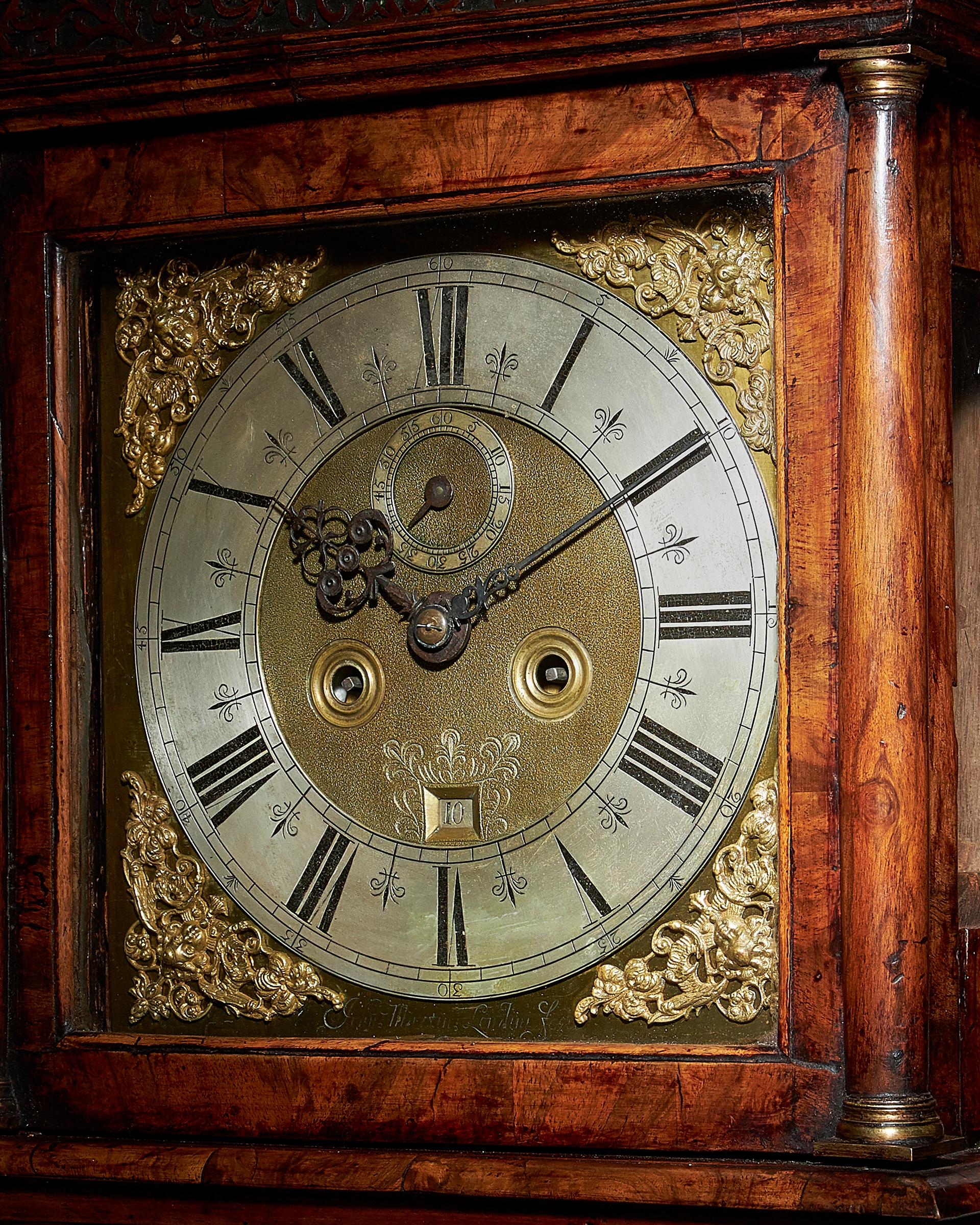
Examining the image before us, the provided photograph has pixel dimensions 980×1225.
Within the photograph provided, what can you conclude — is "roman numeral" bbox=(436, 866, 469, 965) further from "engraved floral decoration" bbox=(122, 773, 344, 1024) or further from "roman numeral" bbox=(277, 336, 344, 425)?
"roman numeral" bbox=(277, 336, 344, 425)

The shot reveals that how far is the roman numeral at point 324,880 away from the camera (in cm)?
265

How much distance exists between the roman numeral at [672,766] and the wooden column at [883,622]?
0.21 metres

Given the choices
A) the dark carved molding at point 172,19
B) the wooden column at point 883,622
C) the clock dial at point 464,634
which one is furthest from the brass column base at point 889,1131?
the dark carved molding at point 172,19

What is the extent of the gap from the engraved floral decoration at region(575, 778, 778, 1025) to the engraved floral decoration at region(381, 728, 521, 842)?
27cm

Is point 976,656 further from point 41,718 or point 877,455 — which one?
point 41,718

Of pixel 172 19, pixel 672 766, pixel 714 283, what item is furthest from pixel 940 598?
pixel 172 19

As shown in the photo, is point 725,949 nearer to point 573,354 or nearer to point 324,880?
point 324,880

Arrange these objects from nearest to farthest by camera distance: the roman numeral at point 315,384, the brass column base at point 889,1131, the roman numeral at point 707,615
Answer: the brass column base at point 889,1131, the roman numeral at point 707,615, the roman numeral at point 315,384

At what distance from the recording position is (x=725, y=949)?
2463mm

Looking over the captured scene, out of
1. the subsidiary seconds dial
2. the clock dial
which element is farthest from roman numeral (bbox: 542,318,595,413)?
the subsidiary seconds dial

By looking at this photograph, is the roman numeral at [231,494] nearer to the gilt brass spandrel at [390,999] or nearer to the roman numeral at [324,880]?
the gilt brass spandrel at [390,999]

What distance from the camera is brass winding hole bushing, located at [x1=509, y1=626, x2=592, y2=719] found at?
2.58m

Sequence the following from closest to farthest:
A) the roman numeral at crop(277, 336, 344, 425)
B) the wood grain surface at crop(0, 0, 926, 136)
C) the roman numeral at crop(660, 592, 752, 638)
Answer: the wood grain surface at crop(0, 0, 926, 136), the roman numeral at crop(660, 592, 752, 638), the roman numeral at crop(277, 336, 344, 425)

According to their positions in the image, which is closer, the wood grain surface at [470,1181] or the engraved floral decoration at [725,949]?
the wood grain surface at [470,1181]
